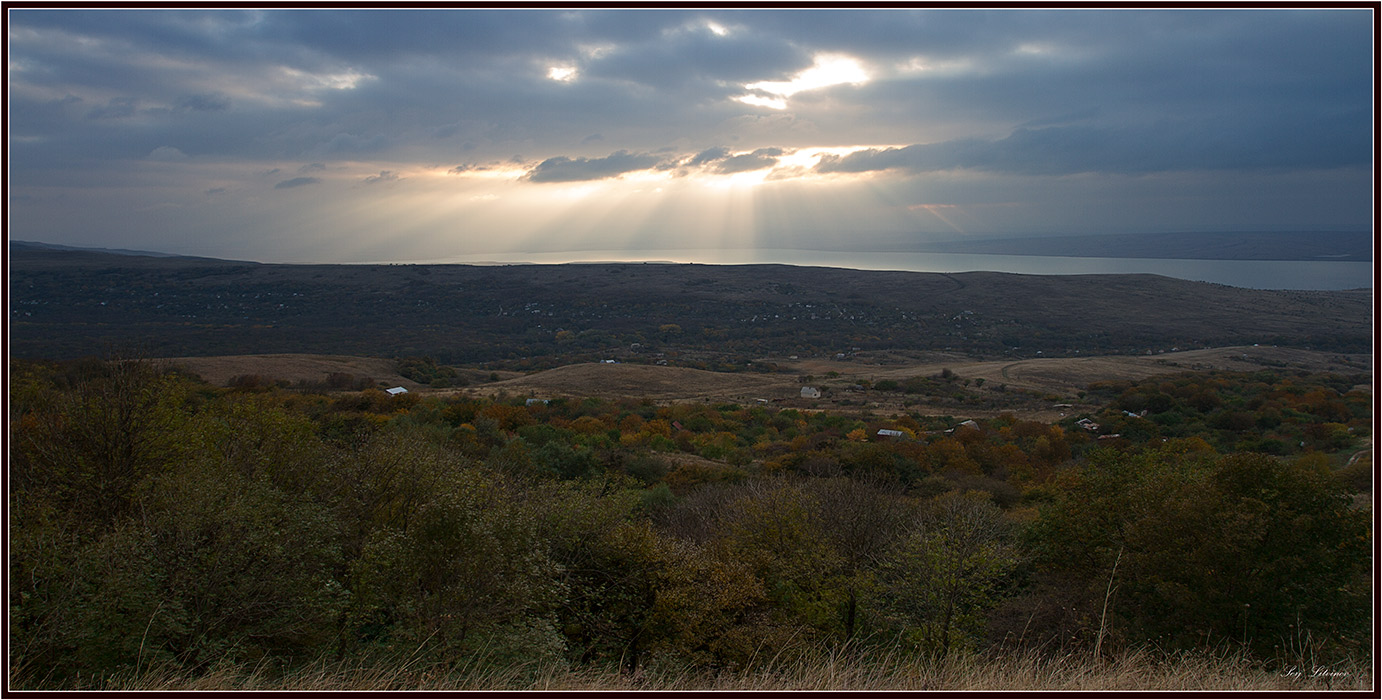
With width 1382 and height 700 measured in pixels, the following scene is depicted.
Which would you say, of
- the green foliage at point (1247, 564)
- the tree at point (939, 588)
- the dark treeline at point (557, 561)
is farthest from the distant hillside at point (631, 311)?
the green foliage at point (1247, 564)

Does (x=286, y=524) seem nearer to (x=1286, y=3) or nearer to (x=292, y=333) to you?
(x=1286, y=3)

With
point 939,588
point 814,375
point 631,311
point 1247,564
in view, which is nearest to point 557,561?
point 939,588

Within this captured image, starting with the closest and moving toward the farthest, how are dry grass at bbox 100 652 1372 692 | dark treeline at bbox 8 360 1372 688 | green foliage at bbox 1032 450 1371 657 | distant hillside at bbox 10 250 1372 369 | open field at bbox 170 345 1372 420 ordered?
dry grass at bbox 100 652 1372 692
dark treeline at bbox 8 360 1372 688
green foliage at bbox 1032 450 1371 657
open field at bbox 170 345 1372 420
distant hillside at bbox 10 250 1372 369

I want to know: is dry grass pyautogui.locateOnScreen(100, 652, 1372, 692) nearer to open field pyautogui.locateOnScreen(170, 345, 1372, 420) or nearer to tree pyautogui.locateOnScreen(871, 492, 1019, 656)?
tree pyautogui.locateOnScreen(871, 492, 1019, 656)

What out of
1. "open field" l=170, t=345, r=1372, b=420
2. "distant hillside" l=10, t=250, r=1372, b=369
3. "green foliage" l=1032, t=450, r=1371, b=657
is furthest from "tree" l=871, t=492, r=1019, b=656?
"distant hillside" l=10, t=250, r=1372, b=369

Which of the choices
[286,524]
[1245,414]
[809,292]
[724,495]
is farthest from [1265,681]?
[809,292]

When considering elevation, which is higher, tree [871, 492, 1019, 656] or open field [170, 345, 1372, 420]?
tree [871, 492, 1019, 656]

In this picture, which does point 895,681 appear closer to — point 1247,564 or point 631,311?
point 1247,564
